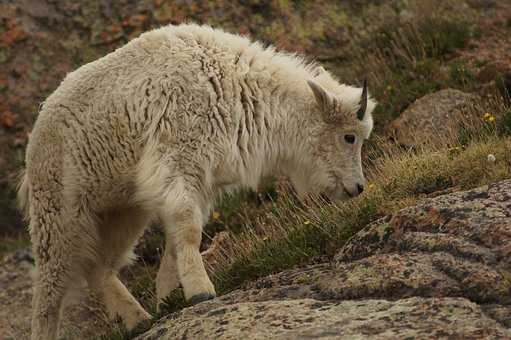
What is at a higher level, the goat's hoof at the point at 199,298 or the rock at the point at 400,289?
the rock at the point at 400,289

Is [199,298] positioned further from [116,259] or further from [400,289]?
[116,259]

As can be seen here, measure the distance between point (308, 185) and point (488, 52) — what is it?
17.1ft

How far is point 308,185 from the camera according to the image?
881cm

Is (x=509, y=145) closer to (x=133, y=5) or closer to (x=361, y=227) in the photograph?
(x=361, y=227)

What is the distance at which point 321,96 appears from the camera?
838 centimetres

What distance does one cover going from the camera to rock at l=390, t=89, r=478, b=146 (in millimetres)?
10945

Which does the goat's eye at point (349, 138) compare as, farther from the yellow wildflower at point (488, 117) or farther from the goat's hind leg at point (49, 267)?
the goat's hind leg at point (49, 267)

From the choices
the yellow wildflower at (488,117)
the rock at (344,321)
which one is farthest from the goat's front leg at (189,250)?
the yellow wildflower at (488,117)

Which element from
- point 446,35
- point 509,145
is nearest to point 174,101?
point 509,145

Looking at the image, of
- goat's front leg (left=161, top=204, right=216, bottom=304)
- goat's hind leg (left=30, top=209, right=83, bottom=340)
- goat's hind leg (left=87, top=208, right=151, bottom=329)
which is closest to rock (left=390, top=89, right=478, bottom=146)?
goat's hind leg (left=87, top=208, right=151, bottom=329)

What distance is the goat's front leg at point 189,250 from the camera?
7.25 m

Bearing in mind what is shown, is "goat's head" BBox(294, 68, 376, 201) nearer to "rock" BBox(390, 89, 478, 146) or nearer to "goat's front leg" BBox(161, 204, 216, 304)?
"goat's front leg" BBox(161, 204, 216, 304)

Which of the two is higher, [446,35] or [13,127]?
[446,35]

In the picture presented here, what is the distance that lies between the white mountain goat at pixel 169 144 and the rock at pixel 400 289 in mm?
1105
